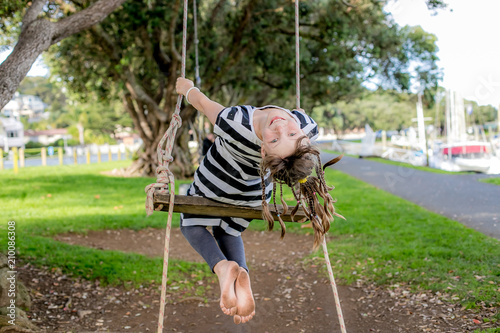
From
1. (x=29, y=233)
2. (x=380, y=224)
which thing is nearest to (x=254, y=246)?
(x=380, y=224)

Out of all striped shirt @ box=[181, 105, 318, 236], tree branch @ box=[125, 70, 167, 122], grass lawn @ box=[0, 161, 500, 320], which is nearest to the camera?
striped shirt @ box=[181, 105, 318, 236]

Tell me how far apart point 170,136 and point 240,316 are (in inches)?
46.6

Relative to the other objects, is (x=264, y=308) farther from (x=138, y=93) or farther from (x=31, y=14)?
(x=138, y=93)

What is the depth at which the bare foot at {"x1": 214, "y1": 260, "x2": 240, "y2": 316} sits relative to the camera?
2270mm

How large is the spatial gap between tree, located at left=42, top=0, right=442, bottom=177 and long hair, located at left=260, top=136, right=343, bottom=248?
26.1ft

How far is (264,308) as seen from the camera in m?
4.37

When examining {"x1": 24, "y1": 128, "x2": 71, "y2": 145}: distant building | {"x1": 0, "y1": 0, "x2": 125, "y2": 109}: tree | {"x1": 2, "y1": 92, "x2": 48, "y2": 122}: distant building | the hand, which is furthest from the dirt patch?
{"x1": 2, "y1": 92, "x2": 48, "y2": 122}: distant building

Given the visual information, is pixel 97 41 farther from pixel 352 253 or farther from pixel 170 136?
pixel 170 136

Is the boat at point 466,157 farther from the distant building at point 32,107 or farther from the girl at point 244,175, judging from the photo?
the distant building at point 32,107

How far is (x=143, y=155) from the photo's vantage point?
14.9 m

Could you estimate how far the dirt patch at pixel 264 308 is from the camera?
384cm

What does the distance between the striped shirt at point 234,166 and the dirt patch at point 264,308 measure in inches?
67.1

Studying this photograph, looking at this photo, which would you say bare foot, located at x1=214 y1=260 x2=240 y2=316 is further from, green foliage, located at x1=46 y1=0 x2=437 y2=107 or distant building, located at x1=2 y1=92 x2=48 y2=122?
distant building, located at x1=2 y1=92 x2=48 y2=122

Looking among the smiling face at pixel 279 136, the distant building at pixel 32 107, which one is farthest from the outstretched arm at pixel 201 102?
the distant building at pixel 32 107
